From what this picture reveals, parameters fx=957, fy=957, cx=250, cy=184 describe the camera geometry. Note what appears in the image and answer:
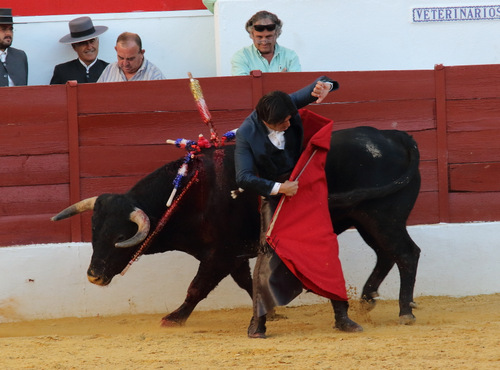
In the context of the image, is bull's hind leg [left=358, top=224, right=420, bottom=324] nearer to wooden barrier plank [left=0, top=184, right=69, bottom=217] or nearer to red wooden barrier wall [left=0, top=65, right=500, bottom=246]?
red wooden barrier wall [left=0, top=65, right=500, bottom=246]

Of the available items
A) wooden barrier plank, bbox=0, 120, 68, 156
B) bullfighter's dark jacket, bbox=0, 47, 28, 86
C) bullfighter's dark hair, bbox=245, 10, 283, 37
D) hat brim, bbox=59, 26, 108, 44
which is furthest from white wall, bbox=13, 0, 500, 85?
wooden barrier plank, bbox=0, 120, 68, 156

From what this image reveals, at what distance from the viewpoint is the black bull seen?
5.75m

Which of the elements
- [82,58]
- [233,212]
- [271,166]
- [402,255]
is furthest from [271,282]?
[82,58]

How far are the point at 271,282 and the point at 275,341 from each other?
0.34m

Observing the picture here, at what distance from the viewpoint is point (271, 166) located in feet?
17.7

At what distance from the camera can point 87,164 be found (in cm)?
679

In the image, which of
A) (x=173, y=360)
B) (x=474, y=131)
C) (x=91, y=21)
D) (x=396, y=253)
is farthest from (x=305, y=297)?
(x=91, y=21)

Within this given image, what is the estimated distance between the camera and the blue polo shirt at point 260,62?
716 cm

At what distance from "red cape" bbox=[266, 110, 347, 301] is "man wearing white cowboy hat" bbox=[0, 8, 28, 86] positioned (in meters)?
3.15

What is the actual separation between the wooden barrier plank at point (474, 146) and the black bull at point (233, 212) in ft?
3.61

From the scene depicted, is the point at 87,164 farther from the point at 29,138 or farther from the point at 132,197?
the point at 132,197

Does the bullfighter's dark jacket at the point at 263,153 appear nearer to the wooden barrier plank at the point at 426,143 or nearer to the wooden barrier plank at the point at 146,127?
the wooden barrier plank at the point at 146,127

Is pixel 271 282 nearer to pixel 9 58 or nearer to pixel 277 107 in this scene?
pixel 277 107

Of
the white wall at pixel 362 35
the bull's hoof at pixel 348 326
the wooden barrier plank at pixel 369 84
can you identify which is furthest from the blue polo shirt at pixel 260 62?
the bull's hoof at pixel 348 326
